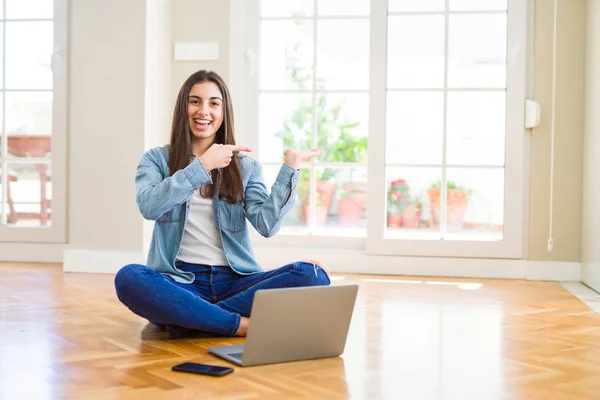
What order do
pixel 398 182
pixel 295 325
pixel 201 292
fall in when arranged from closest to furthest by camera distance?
pixel 295 325 → pixel 201 292 → pixel 398 182

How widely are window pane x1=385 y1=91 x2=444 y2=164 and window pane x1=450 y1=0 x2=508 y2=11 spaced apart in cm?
48

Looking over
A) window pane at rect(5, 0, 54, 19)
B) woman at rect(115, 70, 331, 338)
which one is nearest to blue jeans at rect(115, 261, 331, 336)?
woman at rect(115, 70, 331, 338)

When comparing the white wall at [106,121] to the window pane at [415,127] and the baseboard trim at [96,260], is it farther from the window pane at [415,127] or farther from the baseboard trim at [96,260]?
the window pane at [415,127]

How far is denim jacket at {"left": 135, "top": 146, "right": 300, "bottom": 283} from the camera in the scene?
2.65m

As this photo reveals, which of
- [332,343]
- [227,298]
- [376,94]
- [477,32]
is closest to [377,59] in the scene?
[376,94]

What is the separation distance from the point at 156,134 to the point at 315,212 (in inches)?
40.3

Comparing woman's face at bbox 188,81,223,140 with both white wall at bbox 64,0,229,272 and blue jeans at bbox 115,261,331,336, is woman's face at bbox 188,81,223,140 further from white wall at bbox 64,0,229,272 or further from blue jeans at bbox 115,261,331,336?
white wall at bbox 64,0,229,272

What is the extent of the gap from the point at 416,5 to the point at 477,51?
0.43 meters

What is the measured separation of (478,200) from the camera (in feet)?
15.2

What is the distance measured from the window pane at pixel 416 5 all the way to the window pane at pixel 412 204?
901 mm

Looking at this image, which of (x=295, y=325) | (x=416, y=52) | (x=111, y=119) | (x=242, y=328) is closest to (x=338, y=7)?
(x=416, y=52)

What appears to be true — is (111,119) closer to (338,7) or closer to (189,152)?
(338,7)

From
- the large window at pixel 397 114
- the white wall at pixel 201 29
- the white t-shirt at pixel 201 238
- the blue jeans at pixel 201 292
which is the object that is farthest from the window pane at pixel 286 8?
the blue jeans at pixel 201 292

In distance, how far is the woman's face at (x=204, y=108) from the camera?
2771 millimetres
